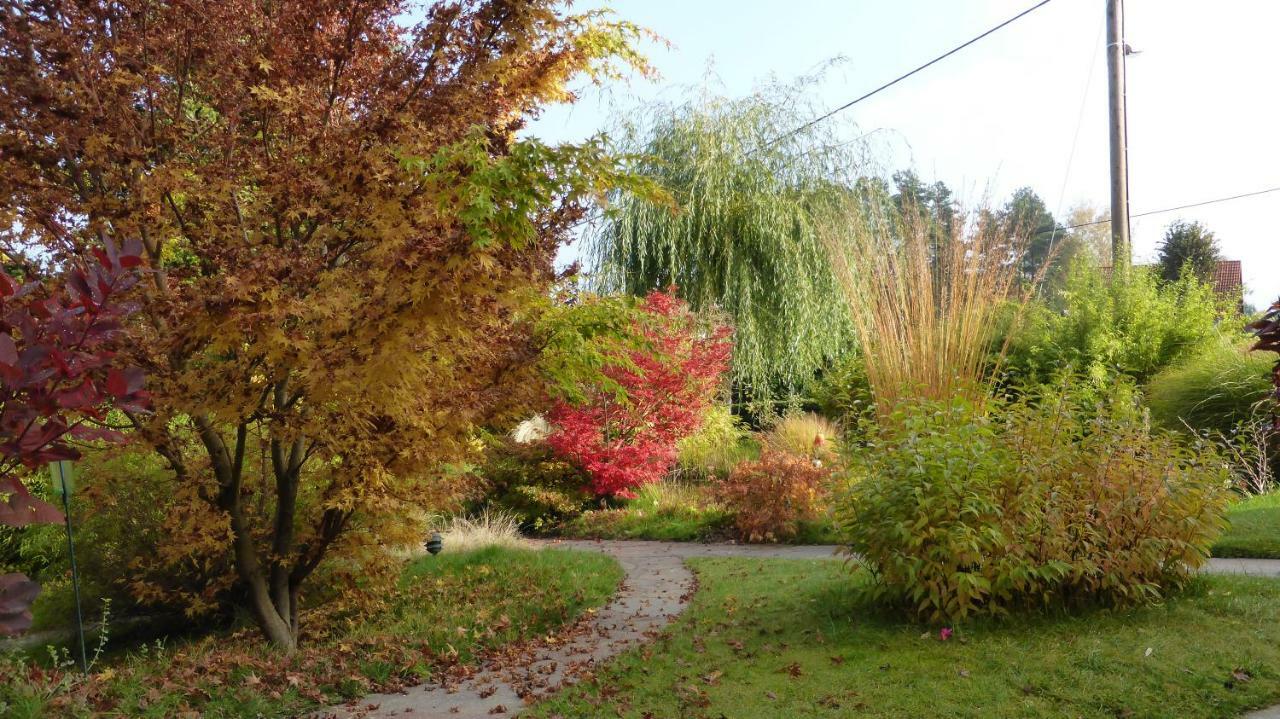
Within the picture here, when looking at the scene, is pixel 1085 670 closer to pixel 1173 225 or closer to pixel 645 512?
pixel 645 512

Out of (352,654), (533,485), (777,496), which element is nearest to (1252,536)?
(777,496)

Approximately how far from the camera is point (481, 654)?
5602mm

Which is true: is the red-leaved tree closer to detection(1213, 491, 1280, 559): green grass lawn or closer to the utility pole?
detection(1213, 491, 1280, 559): green grass lawn

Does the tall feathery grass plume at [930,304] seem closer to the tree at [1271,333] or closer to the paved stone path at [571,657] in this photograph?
the paved stone path at [571,657]

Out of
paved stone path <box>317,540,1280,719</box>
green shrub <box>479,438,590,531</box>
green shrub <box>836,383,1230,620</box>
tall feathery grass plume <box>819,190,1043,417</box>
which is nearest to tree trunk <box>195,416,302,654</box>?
paved stone path <box>317,540,1280,719</box>

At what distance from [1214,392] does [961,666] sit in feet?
25.5

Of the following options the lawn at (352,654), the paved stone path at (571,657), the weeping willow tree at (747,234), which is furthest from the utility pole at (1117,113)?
the lawn at (352,654)

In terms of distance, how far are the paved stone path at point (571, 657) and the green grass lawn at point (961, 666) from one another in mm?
275

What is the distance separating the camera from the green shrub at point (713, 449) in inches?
520

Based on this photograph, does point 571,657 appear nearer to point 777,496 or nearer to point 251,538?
point 251,538

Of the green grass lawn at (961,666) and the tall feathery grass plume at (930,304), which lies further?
the tall feathery grass plume at (930,304)

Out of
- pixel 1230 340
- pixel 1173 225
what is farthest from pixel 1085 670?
pixel 1173 225

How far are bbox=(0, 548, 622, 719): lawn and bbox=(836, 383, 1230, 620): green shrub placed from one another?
2.56 m

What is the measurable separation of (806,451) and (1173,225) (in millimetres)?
15574
